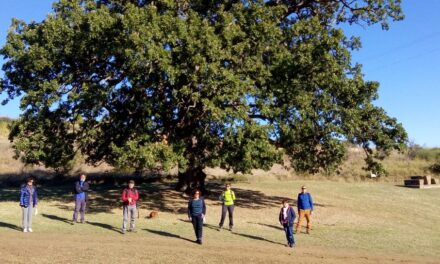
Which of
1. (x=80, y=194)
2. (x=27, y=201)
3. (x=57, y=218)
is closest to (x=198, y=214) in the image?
(x=80, y=194)

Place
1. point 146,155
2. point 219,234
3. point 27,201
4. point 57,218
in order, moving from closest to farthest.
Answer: point 27,201 < point 219,234 < point 146,155 < point 57,218

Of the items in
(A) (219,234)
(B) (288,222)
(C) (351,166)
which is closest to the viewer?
(B) (288,222)

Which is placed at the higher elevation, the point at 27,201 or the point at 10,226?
the point at 27,201

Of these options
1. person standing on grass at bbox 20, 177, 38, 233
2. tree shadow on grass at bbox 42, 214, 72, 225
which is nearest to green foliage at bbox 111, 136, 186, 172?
tree shadow on grass at bbox 42, 214, 72, 225

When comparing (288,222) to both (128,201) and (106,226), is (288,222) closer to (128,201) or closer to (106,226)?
(128,201)

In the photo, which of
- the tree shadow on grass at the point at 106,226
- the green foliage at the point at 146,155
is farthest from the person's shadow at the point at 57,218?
the green foliage at the point at 146,155

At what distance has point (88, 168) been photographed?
45094mm

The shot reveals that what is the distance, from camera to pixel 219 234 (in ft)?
61.9

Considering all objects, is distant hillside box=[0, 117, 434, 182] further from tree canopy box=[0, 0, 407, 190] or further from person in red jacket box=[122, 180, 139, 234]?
person in red jacket box=[122, 180, 139, 234]

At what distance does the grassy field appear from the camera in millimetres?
14727

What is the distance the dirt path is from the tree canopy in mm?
4696

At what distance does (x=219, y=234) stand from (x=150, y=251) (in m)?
4.40

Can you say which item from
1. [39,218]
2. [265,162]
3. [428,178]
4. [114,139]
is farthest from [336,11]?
[428,178]

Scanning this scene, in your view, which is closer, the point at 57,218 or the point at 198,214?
the point at 198,214
